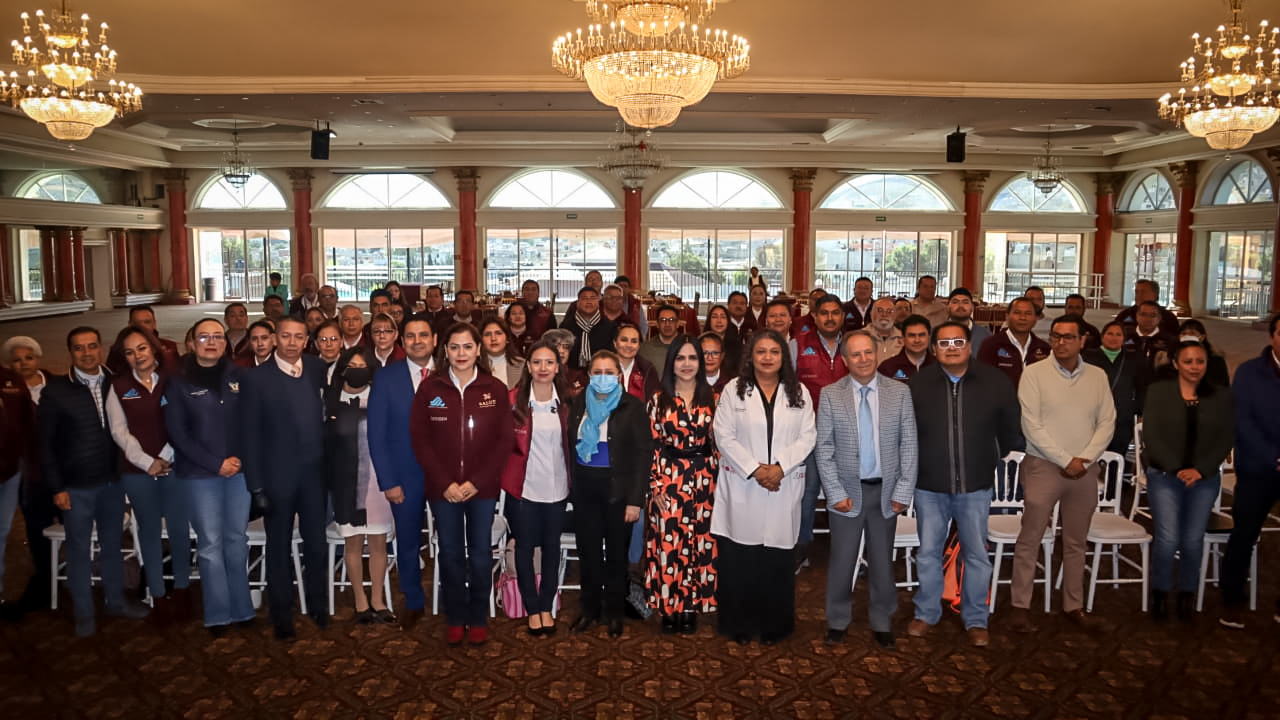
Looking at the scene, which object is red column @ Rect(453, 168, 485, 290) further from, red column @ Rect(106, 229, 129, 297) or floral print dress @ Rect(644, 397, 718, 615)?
floral print dress @ Rect(644, 397, 718, 615)

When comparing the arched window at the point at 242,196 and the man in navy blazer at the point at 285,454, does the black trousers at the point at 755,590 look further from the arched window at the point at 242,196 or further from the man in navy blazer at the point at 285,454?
the arched window at the point at 242,196

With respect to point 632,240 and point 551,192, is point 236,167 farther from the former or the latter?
point 632,240

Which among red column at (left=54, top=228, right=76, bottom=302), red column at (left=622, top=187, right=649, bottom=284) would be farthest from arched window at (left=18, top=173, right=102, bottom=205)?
red column at (left=622, top=187, right=649, bottom=284)

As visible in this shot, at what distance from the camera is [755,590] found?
4434mm

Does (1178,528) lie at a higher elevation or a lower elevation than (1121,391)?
lower

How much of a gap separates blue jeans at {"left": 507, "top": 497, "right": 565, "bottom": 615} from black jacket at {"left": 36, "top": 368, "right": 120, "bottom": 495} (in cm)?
217

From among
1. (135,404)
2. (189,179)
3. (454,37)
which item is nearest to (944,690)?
(135,404)

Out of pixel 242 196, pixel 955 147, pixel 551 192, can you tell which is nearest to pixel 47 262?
pixel 242 196

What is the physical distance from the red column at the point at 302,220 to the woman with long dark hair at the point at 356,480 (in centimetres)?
2097

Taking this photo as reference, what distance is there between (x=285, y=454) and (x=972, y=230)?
76.9 feet

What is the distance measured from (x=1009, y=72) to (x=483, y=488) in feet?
34.8

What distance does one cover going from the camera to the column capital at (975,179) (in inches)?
941

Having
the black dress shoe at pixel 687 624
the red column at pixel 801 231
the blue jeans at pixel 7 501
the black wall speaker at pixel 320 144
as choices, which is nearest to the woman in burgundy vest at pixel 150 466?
the blue jeans at pixel 7 501

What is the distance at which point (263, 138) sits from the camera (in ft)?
69.2
